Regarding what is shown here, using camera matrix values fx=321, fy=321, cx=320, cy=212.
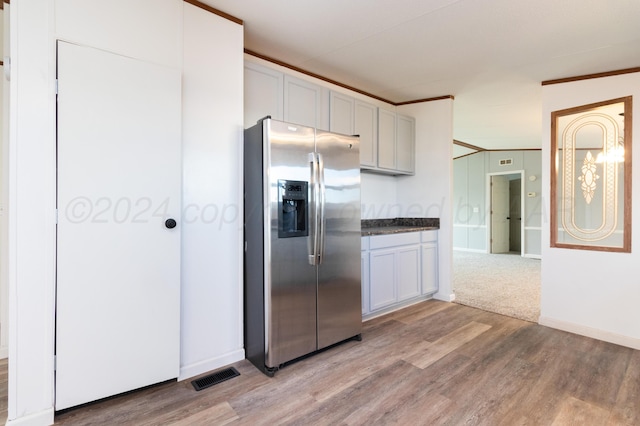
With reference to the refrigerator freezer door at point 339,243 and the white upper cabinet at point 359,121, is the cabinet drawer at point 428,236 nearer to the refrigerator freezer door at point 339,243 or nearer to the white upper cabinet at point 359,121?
the white upper cabinet at point 359,121

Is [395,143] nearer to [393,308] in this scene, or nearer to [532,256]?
[393,308]

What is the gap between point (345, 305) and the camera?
2.70 metres

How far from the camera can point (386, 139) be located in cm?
389

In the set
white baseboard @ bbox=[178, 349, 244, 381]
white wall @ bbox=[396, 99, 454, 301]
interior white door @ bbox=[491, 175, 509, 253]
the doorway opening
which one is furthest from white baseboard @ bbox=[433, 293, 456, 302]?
interior white door @ bbox=[491, 175, 509, 253]

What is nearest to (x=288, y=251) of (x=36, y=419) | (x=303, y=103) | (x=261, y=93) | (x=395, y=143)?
(x=261, y=93)

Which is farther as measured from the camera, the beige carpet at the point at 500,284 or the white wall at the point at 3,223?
the beige carpet at the point at 500,284

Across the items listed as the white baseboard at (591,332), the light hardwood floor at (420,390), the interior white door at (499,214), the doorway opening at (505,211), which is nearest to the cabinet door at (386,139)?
the light hardwood floor at (420,390)

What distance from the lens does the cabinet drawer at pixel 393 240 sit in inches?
129

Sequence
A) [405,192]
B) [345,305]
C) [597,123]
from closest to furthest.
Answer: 1. [345,305]
2. [597,123]
3. [405,192]

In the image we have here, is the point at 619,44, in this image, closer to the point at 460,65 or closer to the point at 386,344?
the point at 460,65

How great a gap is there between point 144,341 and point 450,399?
1.91 meters

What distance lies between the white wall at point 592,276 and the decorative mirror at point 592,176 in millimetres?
57

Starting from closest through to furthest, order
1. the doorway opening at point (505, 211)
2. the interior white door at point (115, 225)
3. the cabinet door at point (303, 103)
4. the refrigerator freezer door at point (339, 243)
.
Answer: the interior white door at point (115, 225) < the refrigerator freezer door at point (339, 243) < the cabinet door at point (303, 103) < the doorway opening at point (505, 211)

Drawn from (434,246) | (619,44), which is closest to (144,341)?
(434,246)
